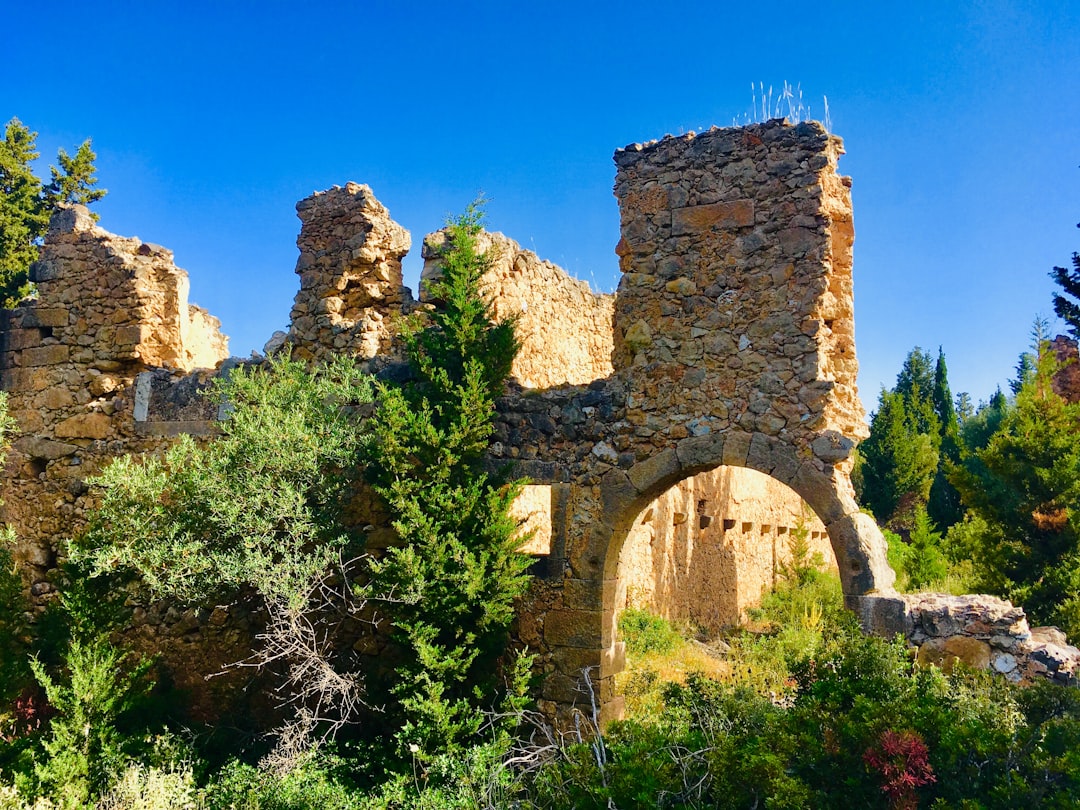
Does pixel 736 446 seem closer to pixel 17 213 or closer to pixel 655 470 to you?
pixel 655 470

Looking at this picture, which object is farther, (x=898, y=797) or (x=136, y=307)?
(x=136, y=307)

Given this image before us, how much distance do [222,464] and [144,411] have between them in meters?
2.64

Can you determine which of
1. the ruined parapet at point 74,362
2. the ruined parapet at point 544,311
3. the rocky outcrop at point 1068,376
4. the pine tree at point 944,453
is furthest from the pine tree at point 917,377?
the ruined parapet at point 74,362

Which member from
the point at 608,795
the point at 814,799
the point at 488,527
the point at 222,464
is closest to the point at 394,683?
the point at 488,527

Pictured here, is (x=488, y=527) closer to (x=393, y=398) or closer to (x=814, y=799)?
(x=393, y=398)

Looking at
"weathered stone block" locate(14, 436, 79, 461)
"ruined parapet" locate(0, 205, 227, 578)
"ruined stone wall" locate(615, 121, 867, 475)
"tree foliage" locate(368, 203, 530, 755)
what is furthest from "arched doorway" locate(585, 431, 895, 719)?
"weathered stone block" locate(14, 436, 79, 461)

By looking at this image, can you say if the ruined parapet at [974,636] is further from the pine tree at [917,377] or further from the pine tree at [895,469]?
the pine tree at [917,377]

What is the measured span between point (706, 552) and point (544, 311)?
16.2ft

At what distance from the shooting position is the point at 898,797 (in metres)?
4.52

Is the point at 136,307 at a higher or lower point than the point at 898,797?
higher

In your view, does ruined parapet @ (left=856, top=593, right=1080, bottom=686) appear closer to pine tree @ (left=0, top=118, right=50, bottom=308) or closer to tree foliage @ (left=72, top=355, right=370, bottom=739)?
tree foliage @ (left=72, top=355, right=370, bottom=739)

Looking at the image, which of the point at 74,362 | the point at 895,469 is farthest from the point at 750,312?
the point at 895,469

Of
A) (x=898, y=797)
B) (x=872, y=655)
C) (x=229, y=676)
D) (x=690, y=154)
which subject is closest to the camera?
(x=898, y=797)

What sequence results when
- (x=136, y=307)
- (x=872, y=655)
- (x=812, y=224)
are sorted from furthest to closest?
(x=136, y=307) < (x=812, y=224) < (x=872, y=655)
